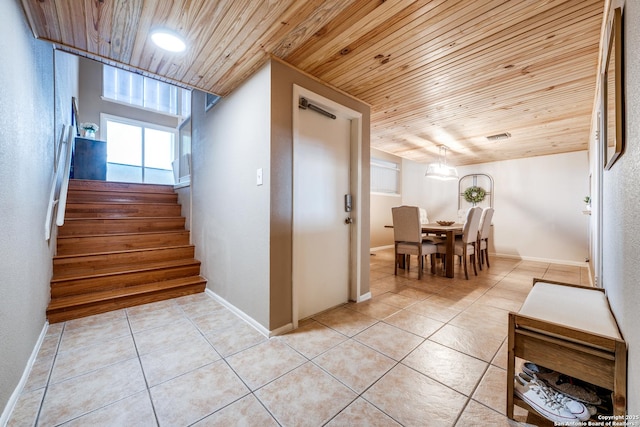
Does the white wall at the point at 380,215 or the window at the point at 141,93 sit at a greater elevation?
the window at the point at 141,93

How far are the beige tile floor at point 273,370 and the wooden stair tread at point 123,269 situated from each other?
458 millimetres

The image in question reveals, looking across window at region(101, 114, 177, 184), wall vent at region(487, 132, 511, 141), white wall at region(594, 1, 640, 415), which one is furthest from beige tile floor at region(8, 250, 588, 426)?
window at region(101, 114, 177, 184)

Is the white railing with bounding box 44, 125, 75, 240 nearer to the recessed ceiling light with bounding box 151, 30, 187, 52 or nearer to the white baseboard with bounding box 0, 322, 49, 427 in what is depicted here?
the white baseboard with bounding box 0, 322, 49, 427

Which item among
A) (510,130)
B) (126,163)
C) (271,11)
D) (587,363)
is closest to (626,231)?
(587,363)

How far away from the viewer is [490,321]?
2.23m

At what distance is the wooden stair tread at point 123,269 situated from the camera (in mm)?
2453

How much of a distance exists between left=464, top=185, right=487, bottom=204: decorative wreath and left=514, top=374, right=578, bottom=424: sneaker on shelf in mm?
5527

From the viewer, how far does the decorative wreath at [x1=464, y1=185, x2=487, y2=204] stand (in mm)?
5891

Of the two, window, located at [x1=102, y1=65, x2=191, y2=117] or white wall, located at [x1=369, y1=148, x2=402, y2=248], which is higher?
window, located at [x1=102, y1=65, x2=191, y2=117]

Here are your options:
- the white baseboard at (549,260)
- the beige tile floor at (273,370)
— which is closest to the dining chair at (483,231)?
the white baseboard at (549,260)

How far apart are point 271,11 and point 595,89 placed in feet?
10.5

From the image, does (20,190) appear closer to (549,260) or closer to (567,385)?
(567,385)

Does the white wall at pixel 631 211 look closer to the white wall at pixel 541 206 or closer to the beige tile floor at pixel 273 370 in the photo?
the beige tile floor at pixel 273 370

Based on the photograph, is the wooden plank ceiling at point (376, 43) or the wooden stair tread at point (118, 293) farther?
the wooden stair tread at point (118, 293)
